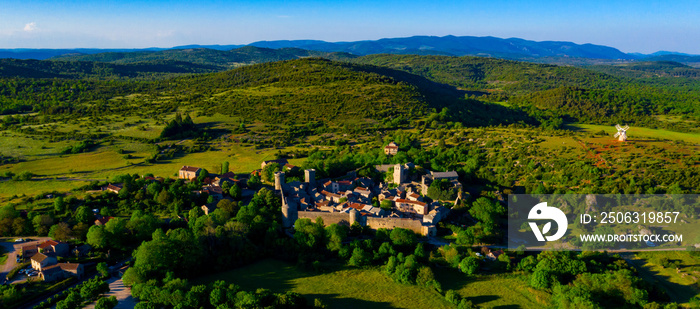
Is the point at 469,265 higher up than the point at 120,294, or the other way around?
the point at 469,265

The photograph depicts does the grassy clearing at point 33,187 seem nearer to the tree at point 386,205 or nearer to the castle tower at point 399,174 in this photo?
the tree at point 386,205

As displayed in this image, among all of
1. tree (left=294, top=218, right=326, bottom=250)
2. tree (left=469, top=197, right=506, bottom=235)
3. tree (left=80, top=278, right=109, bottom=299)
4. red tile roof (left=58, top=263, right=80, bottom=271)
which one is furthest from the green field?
red tile roof (left=58, top=263, right=80, bottom=271)

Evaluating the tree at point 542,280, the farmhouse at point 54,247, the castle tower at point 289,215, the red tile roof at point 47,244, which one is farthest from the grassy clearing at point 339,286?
the red tile roof at point 47,244

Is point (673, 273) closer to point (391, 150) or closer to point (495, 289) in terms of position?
point (495, 289)

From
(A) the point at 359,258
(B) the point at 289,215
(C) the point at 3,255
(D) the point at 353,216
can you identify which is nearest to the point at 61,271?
(C) the point at 3,255

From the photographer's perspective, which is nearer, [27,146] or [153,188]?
[153,188]
